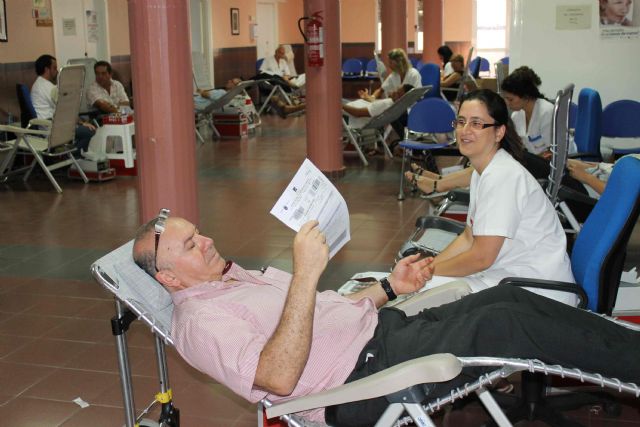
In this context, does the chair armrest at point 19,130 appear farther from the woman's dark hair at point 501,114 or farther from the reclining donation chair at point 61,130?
the woman's dark hair at point 501,114

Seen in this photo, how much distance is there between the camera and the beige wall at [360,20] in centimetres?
2058

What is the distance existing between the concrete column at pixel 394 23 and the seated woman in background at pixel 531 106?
28.8ft

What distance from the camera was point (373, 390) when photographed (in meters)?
2.21

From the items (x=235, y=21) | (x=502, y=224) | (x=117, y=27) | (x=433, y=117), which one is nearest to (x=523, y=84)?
(x=433, y=117)

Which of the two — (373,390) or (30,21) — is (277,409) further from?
(30,21)

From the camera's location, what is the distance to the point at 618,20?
24.4ft

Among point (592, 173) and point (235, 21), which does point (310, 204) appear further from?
point (235, 21)

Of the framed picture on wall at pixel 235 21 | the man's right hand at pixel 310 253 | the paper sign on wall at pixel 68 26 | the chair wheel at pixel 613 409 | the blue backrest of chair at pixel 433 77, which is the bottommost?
the chair wheel at pixel 613 409

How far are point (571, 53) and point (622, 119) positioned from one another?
81 centimetres

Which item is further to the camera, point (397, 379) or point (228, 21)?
point (228, 21)

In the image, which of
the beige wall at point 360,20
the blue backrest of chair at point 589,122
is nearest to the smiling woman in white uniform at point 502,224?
the blue backrest of chair at point 589,122

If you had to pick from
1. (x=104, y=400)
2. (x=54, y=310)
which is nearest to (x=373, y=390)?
(x=104, y=400)

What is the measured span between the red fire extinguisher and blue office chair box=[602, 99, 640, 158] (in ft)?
9.58

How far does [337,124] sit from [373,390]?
6.88 m
